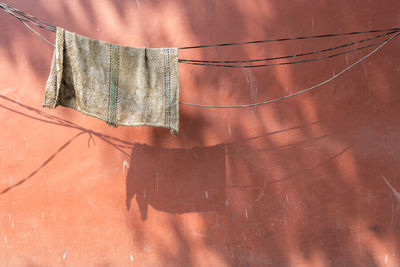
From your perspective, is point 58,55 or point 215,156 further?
point 215,156

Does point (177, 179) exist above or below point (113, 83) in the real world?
below

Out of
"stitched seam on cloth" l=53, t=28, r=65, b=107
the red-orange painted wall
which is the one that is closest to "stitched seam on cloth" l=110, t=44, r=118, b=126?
"stitched seam on cloth" l=53, t=28, r=65, b=107

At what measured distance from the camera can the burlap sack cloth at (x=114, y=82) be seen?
8.30ft

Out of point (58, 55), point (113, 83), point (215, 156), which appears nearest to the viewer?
point (58, 55)

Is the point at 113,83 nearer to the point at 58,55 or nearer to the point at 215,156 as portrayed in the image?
the point at 58,55

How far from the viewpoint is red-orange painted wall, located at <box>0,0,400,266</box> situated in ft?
9.91

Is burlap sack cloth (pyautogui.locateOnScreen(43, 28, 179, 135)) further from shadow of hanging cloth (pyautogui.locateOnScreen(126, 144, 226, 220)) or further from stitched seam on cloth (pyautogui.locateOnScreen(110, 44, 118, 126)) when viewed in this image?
shadow of hanging cloth (pyautogui.locateOnScreen(126, 144, 226, 220))

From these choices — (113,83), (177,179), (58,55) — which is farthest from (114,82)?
(177,179)

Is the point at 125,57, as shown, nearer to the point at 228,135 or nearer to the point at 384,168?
the point at 228,135

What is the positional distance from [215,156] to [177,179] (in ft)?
1.20

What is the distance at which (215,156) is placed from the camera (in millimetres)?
3127

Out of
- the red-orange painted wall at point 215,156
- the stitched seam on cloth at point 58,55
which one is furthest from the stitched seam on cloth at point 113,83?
the red-orange painted wall at point 215,156

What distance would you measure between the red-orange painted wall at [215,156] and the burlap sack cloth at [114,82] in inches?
16.5

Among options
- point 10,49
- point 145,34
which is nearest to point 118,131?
point 145,34
